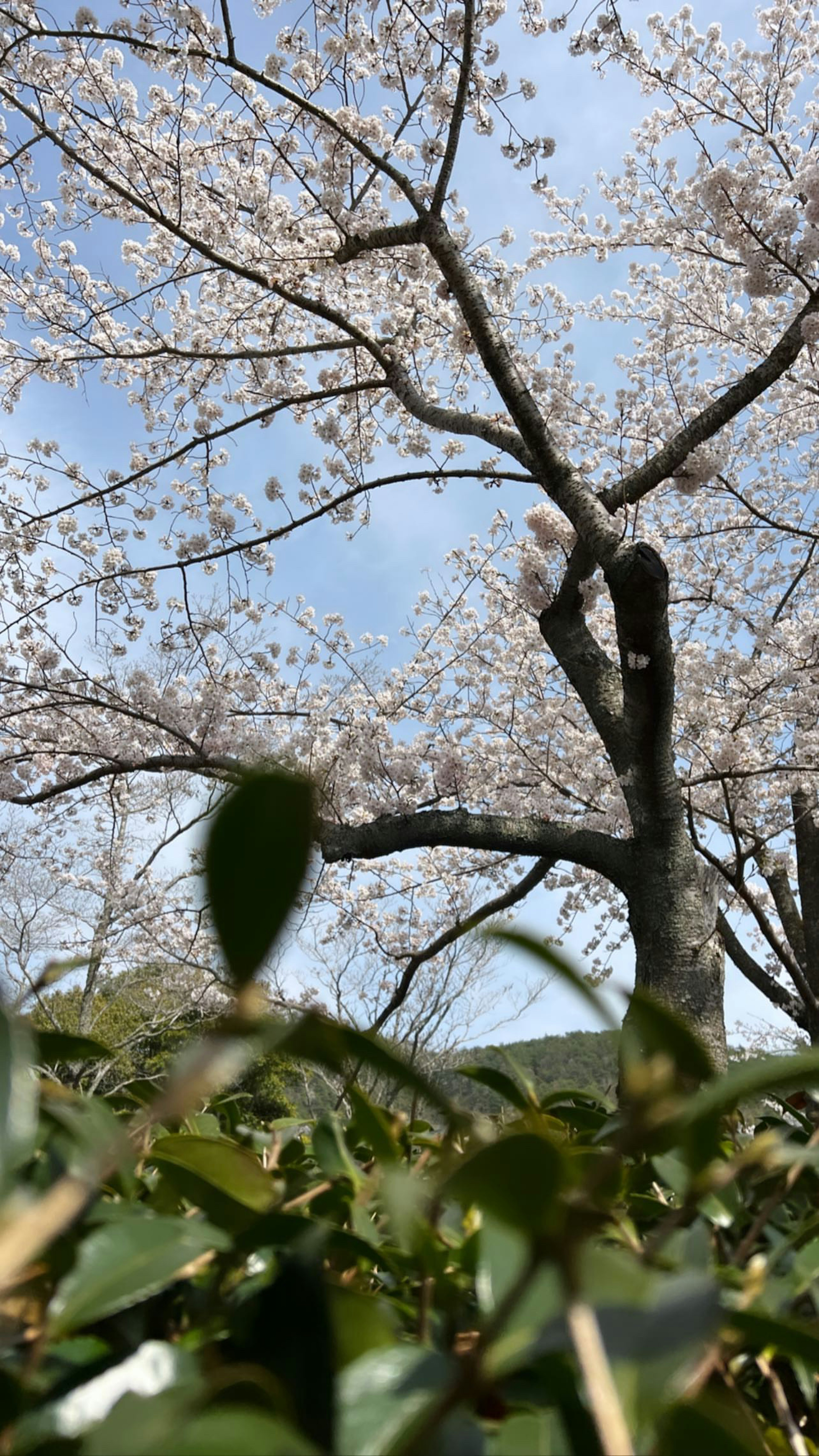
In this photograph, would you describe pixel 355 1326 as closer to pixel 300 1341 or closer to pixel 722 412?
pixel 300 1341

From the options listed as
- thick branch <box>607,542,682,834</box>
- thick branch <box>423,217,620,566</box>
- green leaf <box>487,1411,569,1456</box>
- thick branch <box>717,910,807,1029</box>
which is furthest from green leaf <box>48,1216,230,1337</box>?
thick branch <box>717,910,807,1029</box>

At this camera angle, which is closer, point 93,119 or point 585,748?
point 93,119

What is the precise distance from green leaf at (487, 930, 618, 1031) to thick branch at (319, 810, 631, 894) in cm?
398

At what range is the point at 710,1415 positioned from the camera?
24 cm

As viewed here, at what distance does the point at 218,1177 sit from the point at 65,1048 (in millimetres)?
109

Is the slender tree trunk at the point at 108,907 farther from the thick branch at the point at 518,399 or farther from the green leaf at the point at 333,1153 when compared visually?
the green leaf at the point at 333,1153

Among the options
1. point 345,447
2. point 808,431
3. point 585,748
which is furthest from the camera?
point 808,431

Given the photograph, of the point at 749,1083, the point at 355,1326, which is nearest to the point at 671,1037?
the point at 749,1083

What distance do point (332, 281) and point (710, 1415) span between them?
681cm

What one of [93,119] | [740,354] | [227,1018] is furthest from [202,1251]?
[740,354]

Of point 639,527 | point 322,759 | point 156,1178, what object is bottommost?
point 156,1178

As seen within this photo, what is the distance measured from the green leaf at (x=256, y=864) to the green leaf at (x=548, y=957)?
0.39ft

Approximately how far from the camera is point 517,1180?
242mm

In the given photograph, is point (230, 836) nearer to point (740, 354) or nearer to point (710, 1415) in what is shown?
point (710, 1415)
